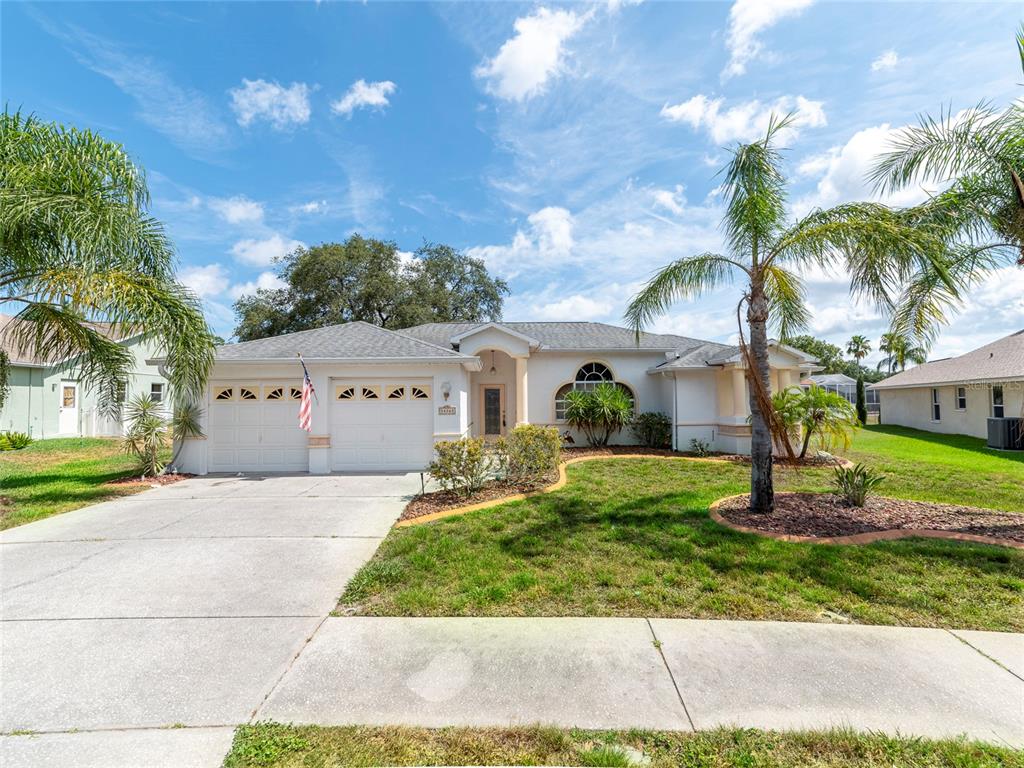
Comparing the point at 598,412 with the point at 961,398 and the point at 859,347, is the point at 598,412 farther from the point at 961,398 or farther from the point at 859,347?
the point at 859,347

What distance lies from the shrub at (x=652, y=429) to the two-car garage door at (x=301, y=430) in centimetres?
769

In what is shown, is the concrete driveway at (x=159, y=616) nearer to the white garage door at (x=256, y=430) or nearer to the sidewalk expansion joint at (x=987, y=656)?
the white garage door at (x=256, y=430)

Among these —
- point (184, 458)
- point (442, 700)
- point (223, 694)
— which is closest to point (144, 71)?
point (184, 458)

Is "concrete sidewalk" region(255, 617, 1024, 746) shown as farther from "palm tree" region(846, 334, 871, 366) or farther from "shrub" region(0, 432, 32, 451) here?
"palm tree" region(846, 334, 871, 366)

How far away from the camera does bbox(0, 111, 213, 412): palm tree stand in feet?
24.0

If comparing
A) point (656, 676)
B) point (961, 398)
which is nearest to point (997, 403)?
point (961, 398)

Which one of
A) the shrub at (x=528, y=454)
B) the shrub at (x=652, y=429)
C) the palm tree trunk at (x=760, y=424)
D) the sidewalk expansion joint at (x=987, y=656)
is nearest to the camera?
the sidewalk expansion joint at (x=987, y=656)

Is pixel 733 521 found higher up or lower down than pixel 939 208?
lower down

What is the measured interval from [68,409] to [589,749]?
29006 millimetres

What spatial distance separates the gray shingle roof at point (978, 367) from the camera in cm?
1692

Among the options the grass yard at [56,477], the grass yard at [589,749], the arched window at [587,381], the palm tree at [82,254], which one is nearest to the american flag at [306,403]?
the palm tree at [82,254]

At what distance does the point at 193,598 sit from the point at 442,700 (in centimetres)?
335

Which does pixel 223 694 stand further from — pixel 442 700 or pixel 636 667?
pixel 636 667

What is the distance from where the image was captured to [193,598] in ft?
15.4
